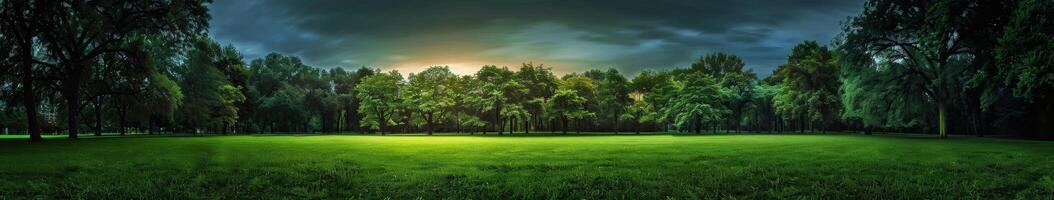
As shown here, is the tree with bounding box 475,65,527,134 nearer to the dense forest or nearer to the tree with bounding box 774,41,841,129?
the dense forest

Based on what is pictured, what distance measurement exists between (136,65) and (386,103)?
46937 mm

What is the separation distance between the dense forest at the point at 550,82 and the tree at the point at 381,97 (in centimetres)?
23

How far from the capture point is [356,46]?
70.4 m

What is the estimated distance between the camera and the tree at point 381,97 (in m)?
86.6

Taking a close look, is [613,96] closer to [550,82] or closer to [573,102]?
[573,102]

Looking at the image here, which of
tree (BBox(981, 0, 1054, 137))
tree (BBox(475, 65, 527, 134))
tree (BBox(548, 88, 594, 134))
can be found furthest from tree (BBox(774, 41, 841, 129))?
tree (BBox(981, 0, 1054, 137))

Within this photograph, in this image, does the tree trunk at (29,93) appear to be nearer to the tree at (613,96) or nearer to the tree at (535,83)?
the tree at (535,83)

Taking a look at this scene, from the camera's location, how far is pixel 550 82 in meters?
80.2

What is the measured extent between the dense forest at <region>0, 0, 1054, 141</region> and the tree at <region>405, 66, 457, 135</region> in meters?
0.31

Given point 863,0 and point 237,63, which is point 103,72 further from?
point 863,0

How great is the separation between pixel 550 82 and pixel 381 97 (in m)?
26.2

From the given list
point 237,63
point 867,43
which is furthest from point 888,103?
point 237,63

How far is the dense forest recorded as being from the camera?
33.2 meters

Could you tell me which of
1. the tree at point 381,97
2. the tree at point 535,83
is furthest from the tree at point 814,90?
the tree at point 381,97
